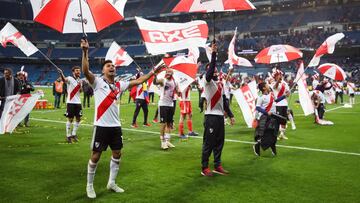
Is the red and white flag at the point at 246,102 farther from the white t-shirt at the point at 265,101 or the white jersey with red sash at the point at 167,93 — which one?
the white jersey with red sash at the point at 167,93

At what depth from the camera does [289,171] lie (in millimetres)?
7160

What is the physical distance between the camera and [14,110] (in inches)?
386

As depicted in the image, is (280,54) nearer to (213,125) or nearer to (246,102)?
(246,102)

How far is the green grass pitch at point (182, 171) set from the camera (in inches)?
219

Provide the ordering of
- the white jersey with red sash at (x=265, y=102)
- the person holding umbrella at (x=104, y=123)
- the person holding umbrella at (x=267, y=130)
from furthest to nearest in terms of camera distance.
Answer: the white jersey with red sash at (x=265, y=102) → the person holding umbrella at (x=267, y=130) → the person holding umbrella at (x=104, y=123)

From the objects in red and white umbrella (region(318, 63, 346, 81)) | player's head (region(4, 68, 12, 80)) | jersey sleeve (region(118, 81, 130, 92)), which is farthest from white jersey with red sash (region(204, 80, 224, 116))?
red and white umbrella (region(318, 63, 346, 81))

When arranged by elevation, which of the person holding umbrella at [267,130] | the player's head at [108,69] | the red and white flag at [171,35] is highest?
the red and white flag at [171,35]

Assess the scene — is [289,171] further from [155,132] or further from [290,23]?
[290,23]

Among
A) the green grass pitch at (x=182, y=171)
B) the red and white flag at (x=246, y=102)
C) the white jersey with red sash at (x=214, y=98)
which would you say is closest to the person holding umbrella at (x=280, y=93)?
the green grass pitch at (x=182, y=171)

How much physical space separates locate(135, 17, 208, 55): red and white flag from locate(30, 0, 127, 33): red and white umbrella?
28.9 inches

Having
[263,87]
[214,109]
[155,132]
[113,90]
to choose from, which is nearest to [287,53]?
[263,87]

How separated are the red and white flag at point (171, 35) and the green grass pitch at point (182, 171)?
2651mm

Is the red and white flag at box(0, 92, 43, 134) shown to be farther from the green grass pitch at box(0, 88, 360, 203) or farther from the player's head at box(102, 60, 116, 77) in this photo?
the player's head at box(102, 60, 116, 77)

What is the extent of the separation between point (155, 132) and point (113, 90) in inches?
285
